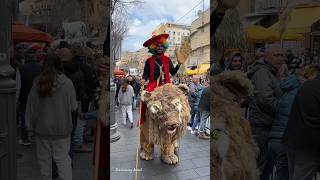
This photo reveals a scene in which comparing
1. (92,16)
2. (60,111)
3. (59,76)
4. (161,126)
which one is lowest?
(161,126)

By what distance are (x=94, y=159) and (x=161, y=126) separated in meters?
1.57

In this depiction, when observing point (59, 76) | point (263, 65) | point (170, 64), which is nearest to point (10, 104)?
point (59, 76)

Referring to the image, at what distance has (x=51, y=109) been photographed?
3123mm

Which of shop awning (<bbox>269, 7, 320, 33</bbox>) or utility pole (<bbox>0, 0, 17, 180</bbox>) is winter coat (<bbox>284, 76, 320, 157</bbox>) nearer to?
shop awning (<bbox>269, 7, 320, 33</bbox>)

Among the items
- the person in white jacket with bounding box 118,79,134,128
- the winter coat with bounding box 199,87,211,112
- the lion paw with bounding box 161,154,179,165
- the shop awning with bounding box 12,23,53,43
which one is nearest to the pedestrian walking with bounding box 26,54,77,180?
the shop awning with bounding box 12,23,53,43

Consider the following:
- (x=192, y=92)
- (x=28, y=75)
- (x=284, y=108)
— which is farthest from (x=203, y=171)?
(x=28, y=75)

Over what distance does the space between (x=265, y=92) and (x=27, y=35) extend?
197 cm

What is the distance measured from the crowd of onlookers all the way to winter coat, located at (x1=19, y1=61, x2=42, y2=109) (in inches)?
59.0

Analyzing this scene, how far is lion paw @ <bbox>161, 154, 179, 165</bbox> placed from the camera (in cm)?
443

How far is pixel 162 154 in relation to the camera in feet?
15.7

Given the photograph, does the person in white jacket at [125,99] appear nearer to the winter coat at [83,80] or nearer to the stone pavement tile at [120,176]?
the stone pavement tile at [120,176]

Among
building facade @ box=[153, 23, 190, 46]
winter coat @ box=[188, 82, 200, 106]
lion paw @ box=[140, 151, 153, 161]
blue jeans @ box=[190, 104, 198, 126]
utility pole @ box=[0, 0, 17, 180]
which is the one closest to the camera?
utility pole @ box=[0, 0, 17, 180]

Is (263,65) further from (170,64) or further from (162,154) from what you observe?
(162,154)

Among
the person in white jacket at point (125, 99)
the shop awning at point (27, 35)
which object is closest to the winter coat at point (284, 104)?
the person in white jacket at point (125, 99)
